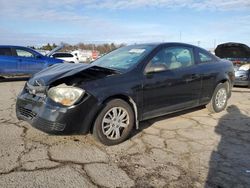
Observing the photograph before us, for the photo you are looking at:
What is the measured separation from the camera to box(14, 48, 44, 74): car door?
12367mm

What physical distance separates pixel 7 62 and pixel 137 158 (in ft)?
31.9

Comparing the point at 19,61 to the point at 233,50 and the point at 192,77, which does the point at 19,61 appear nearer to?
the point at 233,50

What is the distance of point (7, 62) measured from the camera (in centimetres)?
1209

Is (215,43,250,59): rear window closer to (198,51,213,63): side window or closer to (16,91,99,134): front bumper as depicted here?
(198,51,213,63): side window

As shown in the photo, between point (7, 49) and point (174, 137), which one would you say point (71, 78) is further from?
point (7, 49)

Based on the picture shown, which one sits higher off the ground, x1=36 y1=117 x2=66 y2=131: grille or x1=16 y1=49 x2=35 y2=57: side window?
x1=16 y1=49 x2=35 y2=57: side window

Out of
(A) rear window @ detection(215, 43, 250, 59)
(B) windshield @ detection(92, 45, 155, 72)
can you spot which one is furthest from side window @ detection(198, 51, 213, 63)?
(A) rear window @ detection(215, 43, 250, 59)

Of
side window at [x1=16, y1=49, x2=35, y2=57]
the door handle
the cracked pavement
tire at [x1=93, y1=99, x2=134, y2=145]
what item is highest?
side window at [x1=16, y1=49, x2=35, y2=57]

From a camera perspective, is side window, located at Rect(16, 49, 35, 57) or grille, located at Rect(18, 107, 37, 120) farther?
side window, located at Rect(16, 49, 35, 57)

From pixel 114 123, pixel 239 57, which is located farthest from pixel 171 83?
pixel 239 57

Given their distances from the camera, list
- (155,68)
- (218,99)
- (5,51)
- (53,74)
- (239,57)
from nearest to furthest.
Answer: (53,74) < (155,68) < (218,99) < (239,57) < (5,51)

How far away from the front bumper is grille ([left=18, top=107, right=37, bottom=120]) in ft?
0.14

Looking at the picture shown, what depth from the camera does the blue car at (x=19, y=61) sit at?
39.7ft

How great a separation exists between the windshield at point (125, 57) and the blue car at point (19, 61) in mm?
7511
